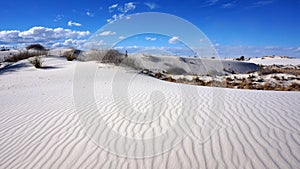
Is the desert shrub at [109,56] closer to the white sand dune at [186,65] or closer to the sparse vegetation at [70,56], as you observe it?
the sparse vegetation at [70,56]

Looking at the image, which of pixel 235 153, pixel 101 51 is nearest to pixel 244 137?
pixel 235 153

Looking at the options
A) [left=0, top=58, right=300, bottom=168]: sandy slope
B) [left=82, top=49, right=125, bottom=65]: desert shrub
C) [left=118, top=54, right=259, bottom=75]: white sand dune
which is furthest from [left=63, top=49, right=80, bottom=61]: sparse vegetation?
[left=0, top=58, right=300, bottom=168]: sandy slope

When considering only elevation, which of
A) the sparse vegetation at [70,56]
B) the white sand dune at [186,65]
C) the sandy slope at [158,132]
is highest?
the sparse vegetation at [70,56]

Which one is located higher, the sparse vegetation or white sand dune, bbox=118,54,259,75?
the sparse vegetation

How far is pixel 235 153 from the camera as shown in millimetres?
3289

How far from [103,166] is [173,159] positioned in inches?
44.6

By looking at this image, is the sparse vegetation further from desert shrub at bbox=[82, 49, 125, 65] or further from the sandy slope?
the sandy slope

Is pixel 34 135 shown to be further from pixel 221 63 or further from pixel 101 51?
pixel 221 63

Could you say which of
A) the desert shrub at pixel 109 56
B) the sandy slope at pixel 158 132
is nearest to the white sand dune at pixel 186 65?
the desert shrub at pixel 109 56

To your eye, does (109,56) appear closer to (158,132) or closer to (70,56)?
(70,56)

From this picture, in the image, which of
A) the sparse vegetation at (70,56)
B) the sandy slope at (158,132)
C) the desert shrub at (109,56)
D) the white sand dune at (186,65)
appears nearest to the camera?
the sandy slope at (158,132)

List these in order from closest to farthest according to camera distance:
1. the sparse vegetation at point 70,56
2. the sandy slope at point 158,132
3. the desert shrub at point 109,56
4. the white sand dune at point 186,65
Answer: the sandy slope at point 158,132 < the desert shrub at point 109,56 < the sparse vegetation at point 70,56 < the white sand dune at point 186,65

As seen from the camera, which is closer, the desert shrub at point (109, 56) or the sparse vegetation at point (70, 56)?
the desert shrub at point (109, 56)

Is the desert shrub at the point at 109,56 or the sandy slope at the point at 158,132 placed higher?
the desert shrub at the point at 109,56
